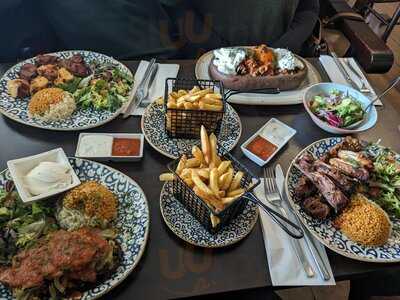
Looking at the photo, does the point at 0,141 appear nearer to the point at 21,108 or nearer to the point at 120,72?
the point at 21,108

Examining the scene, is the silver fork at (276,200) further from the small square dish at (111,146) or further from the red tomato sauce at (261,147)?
the small square dish at (111,146)

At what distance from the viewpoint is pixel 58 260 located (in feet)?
2.64

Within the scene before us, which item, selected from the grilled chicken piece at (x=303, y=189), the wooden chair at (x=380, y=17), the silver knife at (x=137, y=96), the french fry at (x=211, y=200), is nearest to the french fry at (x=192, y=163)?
the french fry at (x=211, y=200)

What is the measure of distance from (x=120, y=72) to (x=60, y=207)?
2.27 feet

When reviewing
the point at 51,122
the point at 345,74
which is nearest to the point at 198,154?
the point at 51,122

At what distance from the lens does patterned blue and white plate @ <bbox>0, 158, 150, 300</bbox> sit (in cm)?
84

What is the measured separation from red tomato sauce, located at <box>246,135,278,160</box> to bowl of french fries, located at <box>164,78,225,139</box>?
0.13 meters

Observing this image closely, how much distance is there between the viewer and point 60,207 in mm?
956

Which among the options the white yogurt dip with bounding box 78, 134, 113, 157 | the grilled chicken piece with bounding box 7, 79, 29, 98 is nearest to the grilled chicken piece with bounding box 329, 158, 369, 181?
the white yogurt dip with bounding box 78, 134, 113, 157

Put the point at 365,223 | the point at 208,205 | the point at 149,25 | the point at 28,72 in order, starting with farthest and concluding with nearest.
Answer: the point at 149,25, the point at 28,72, the point at 365,223, the point at 208,205

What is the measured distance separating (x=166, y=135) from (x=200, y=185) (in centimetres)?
37

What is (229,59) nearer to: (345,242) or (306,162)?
(306,162)

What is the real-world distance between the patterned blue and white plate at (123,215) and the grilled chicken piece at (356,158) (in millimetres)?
668

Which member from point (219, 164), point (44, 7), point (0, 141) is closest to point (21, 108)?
point (0, 141)
